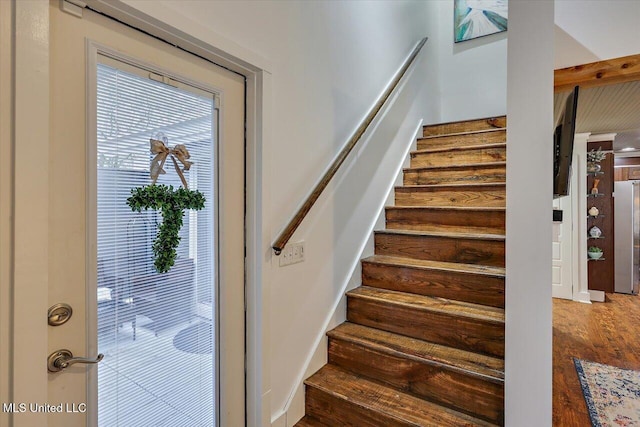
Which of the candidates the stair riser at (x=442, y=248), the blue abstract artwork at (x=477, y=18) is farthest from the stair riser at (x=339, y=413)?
the blue abstract artwork at (x=477, y=18)

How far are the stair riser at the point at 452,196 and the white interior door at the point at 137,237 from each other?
178cm

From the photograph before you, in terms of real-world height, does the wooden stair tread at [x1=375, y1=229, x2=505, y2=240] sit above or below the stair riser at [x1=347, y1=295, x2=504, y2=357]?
above

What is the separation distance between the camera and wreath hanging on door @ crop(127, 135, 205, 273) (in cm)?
119

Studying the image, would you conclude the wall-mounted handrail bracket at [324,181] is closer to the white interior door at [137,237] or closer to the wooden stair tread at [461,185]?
the white interior door at [137,237]

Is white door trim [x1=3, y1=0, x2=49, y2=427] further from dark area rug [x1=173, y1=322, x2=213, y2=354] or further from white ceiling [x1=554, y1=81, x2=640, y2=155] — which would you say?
white ceiling [x1=554, y1=81, x2=640, y2=155]

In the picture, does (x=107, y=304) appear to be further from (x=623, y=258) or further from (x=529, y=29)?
(x=623, y=258)

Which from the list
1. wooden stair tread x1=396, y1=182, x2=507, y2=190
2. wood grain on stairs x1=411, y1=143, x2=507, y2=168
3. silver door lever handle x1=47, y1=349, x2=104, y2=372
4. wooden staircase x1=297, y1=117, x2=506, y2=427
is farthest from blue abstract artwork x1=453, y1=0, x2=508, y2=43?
silver door lever handle x1=47, y1=349, x2=104, y2=372

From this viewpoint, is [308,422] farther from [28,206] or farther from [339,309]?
[28,206]

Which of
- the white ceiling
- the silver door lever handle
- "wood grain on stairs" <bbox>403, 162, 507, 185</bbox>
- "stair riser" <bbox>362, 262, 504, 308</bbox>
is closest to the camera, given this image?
the silver door lever handle

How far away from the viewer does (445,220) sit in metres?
2.46

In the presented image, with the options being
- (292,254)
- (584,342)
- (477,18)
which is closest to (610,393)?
(584,342)

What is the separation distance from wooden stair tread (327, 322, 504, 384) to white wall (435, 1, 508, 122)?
10.3ft

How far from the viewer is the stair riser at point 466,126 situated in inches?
123

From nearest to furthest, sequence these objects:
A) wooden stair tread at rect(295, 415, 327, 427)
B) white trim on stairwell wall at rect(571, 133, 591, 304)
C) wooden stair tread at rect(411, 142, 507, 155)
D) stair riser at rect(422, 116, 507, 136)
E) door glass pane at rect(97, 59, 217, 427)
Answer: door glass pane at rect(97, 59, 217, 427)
wooden stair tread at rect(295, 415, 327, 427)
wooden stair tread at rect(411, 142, 507, 155)
stair riser at rect(422, 116, 507, 136)
white trim on stairwell wall at rect(571, 133, 591, 304)
